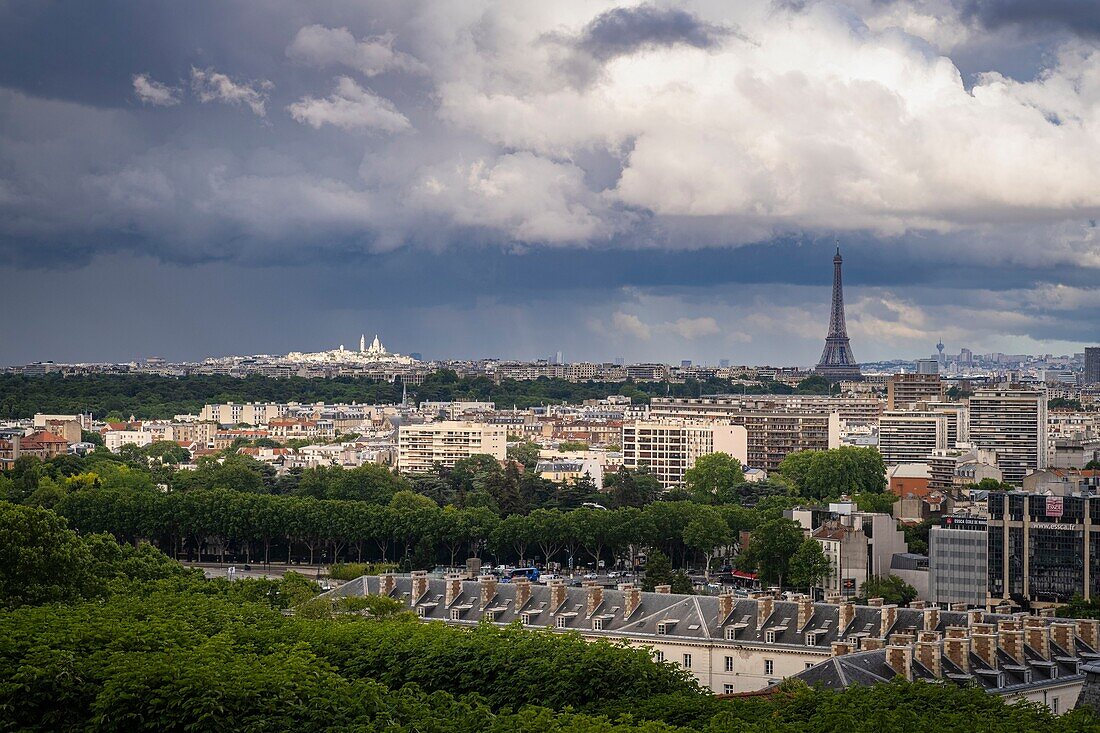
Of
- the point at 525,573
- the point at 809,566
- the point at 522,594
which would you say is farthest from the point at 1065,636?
the point at 525,573

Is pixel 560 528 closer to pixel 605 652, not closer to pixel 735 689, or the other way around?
pixel 735 689

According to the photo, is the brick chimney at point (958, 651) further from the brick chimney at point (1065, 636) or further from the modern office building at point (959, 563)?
the modern office building at point (959, 563)

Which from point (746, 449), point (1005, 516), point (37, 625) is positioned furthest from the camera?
point (746, 449)

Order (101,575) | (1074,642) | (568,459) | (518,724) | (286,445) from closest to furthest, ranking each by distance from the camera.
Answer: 1. (518,724)
2. (1074,642)
3. (101,575)
4. (568,459)
5. (286,445)

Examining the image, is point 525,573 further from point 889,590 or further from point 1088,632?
point 1088,632

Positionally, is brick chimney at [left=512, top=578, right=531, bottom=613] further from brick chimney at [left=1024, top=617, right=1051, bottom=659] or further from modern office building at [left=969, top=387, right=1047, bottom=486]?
modern office building at [left=969, top=387, right=1047, bottom=486]

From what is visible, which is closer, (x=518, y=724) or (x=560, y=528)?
(x=518, y=724)

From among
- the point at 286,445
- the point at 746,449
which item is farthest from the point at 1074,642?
the point at 286,445
